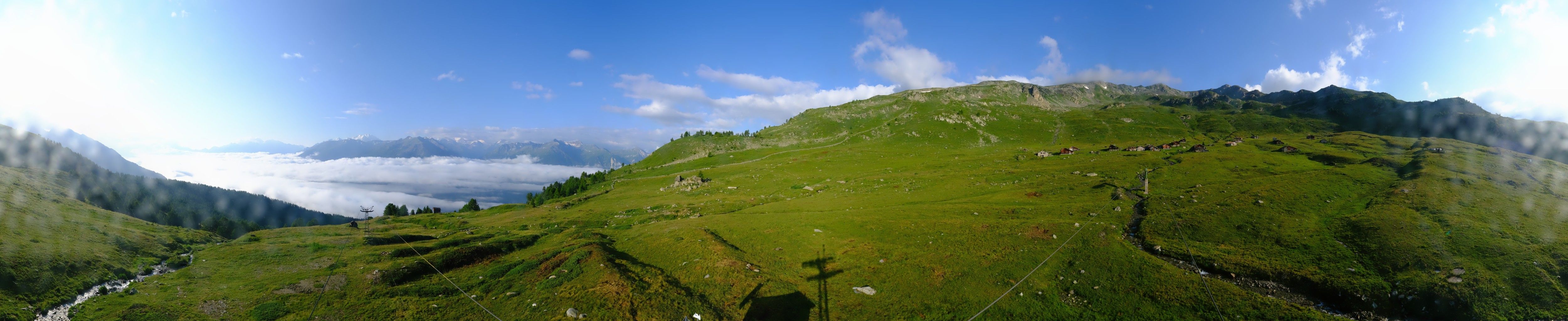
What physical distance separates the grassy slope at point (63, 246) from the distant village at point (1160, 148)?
325 feet

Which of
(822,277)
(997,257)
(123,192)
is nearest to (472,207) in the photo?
(123,192)

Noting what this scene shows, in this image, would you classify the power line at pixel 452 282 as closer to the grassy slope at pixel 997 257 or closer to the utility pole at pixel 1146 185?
the grassy slope at pixel 997 257

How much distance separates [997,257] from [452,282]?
26106 mm

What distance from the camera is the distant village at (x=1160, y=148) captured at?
279 ft

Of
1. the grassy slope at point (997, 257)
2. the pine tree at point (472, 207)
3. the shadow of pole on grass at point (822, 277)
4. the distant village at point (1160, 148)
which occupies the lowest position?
the pine tree at point (472, 207)

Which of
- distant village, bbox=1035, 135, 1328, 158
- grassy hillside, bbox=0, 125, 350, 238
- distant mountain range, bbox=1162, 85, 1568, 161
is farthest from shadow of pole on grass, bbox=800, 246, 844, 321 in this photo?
distant mountain range, bbox=1162, 85, 1568, 161

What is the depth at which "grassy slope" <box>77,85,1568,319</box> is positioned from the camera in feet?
56.8

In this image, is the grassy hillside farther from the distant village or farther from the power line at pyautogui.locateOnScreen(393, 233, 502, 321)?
the distant village

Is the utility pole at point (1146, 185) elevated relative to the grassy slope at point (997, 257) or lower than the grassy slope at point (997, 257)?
elevated

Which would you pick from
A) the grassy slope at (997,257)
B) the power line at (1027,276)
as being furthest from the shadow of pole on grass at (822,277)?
the power line at (1027,276)

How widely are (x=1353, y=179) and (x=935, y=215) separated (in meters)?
33.2

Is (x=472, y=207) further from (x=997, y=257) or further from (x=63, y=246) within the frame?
(x=997, y=257)

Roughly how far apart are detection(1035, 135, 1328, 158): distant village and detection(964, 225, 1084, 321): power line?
64529mm

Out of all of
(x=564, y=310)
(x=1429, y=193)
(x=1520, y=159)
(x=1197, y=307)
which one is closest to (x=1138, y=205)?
(x=1429, y=193)
